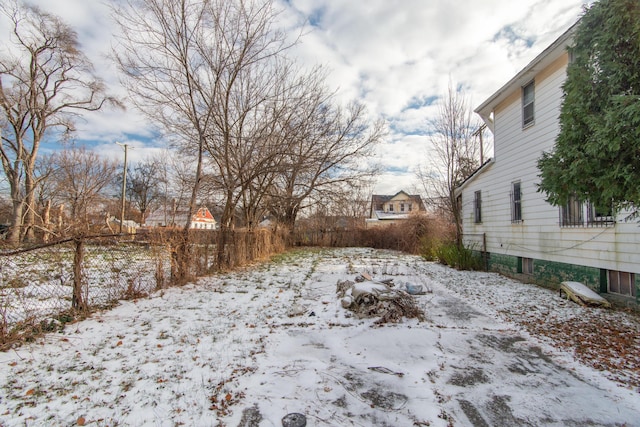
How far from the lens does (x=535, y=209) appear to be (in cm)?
748

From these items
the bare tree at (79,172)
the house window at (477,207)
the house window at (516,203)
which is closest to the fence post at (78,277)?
the house window at (516,203)

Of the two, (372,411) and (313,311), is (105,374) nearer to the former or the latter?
(372,411)

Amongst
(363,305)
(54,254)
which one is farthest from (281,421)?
(54,254)

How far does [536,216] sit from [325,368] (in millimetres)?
6902

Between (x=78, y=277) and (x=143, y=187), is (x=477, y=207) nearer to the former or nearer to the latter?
(x=78, y=277)

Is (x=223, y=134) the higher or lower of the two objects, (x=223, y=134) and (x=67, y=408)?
the higher

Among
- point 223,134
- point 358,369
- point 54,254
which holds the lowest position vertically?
point 358,369

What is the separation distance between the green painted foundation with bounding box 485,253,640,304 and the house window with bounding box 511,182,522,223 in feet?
3.51

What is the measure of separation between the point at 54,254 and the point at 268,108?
7138 mm

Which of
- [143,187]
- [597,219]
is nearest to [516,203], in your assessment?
[597,219]

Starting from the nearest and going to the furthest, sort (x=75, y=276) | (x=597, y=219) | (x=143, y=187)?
1. (x=75, y=276)
2. (x=597, y=219)
3. (x=143, y=187)

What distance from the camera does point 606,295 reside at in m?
5.53

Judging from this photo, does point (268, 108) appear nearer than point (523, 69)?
No

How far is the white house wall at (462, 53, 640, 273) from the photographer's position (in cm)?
543
